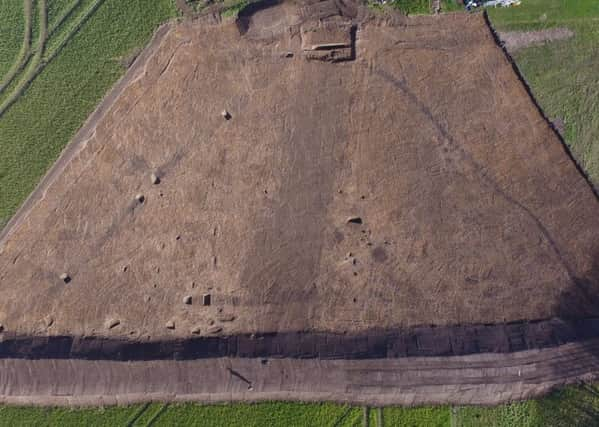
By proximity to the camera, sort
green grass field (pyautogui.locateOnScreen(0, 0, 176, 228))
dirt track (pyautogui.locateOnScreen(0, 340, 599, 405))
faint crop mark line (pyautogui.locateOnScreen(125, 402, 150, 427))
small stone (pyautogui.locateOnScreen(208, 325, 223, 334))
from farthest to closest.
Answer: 1. green grass field (pyautogui.locateOnScreen(0, 0, 176, 228))
2. small stone (pyautogui.locateOnScreen(208, 325, 223, 334))
3. faint crop mark line (pyautogui.locateOnScreen(125, 402, 150, 427))
4. dirt track (pyautogui.locateOnScreen(0, 340, 599, 405))

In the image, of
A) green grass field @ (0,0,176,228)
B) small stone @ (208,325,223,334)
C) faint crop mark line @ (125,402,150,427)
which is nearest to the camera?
faint crop mark line @ (125,402,150,427)

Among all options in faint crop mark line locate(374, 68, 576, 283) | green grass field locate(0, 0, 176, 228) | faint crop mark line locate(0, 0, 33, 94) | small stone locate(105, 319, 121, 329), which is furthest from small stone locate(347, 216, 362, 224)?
faint crop mark line locate(0, 0, 33, 94)

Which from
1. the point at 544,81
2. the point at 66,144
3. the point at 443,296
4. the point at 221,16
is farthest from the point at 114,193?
the point at 544,81

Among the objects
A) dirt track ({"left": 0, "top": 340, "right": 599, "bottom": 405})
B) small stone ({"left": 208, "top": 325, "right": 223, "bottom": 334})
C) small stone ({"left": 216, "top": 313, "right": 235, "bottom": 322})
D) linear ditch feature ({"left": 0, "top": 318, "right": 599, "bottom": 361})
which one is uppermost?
small stone ({"left": 216, "top": 313, "right": 235, "bottom": 322})

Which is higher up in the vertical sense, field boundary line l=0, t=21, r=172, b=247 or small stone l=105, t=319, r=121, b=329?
field boundary line l=0, t=21, r=172, b=247

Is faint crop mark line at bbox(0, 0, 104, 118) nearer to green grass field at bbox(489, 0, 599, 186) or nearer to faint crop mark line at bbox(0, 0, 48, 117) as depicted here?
faint crop mark line at bbox(0, 0, 48, 117)

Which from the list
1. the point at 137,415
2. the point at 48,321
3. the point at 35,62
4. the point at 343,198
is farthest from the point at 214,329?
the point at 35,62

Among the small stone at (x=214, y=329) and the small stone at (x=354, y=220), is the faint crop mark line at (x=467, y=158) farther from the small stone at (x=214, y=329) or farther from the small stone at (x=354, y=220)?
the small stone at (x=214, y=329)
